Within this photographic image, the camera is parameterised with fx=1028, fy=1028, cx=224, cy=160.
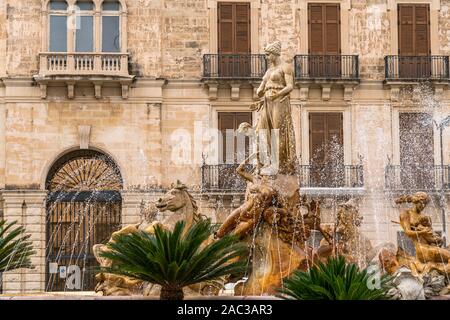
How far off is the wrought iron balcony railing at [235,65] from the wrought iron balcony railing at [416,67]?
3.85 metres

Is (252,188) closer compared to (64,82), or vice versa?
(252,188)

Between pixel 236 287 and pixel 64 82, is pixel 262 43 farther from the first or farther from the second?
pixel 236 287

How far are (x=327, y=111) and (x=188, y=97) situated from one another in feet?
13.8

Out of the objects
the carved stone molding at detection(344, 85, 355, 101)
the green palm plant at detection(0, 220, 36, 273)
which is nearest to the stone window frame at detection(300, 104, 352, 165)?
the carved stone molding at detection(344, 85, 355, 101)

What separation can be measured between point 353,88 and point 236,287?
Answer: 1719 cm

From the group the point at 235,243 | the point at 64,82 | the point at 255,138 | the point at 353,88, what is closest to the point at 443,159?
the point at 353,88

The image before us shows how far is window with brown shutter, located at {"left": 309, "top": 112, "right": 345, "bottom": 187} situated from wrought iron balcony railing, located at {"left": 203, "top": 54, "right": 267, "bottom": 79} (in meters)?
2.15

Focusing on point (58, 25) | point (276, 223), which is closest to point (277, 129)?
point (276, 223)

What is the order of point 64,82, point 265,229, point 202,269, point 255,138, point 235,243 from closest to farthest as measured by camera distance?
point 202,269, point 235,243, point 265,229, point 255,138, point 64,82

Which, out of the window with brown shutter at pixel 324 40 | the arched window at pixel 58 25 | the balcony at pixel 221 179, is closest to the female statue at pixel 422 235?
the balcony at pixel 221 179

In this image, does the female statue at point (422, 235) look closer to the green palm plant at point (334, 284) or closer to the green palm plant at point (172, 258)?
the green palm plant at point (334, 284)

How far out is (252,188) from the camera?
1519cm

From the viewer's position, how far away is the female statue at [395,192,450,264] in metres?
14.4

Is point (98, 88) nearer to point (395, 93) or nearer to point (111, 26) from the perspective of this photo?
point (111, 26)
